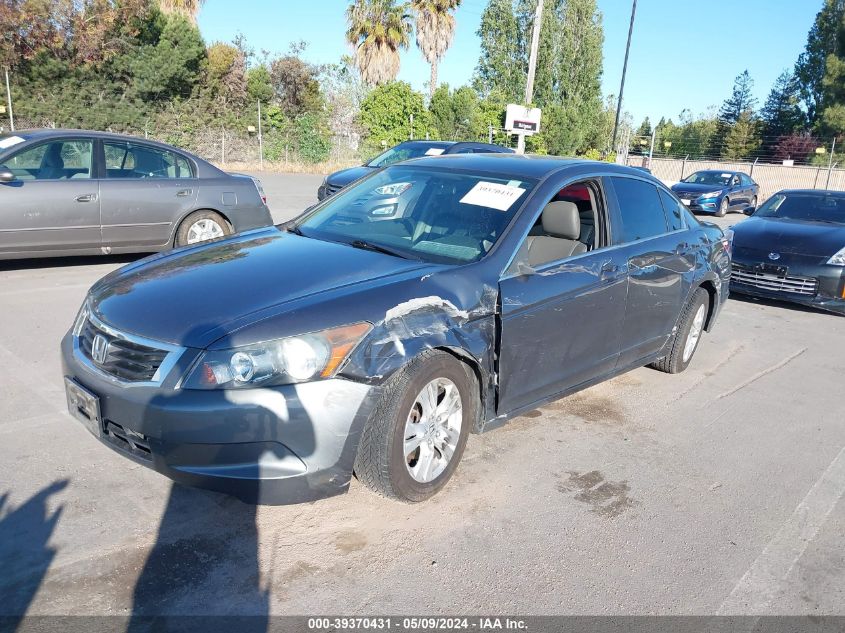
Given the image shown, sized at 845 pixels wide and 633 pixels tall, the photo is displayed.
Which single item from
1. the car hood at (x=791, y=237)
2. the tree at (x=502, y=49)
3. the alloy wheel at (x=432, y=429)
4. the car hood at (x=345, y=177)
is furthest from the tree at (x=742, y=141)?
the alloy wheel at (x=432, y=429)

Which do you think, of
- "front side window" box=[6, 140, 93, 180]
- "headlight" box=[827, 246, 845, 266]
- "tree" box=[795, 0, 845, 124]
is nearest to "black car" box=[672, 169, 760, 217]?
"headlight" box=[827, 246, 845, 266]

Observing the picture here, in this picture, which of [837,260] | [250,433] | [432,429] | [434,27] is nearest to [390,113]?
[434,27]

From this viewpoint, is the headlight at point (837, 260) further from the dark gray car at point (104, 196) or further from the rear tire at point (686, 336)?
the dark gray car at point (104, 196)

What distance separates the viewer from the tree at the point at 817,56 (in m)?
56.9

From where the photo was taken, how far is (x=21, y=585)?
2.72 meters

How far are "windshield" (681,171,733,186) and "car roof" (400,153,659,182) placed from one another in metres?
17.6

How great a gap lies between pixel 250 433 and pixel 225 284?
0.85 meters

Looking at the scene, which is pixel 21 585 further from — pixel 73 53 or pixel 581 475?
pixel 73 53

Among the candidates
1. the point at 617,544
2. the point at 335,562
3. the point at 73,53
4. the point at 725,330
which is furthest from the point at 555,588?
the point at 73,53

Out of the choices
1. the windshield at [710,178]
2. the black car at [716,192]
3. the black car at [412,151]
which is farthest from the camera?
the windshield at [710,178]

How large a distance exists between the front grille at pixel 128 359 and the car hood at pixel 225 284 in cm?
6

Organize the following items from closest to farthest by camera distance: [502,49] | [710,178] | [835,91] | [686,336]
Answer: [686,336], [710,178], [835,91], [502,49]

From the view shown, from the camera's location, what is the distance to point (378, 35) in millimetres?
35938

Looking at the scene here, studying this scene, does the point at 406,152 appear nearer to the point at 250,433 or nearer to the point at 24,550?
the point at 250,433
